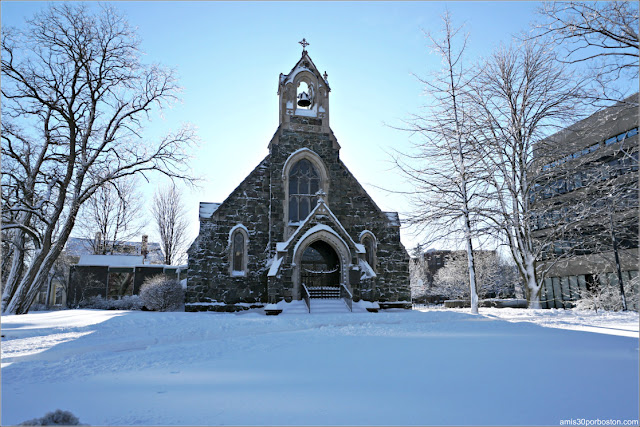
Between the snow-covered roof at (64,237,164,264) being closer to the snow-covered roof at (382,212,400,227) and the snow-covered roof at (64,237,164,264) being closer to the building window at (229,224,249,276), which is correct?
the building window at (229,224,249,276)

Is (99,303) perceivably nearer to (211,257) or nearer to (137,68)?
(211,257)

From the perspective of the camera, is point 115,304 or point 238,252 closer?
point 238,252

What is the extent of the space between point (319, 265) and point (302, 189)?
161 inches

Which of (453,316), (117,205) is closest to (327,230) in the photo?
(453,316)

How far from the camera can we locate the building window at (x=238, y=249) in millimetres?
19094

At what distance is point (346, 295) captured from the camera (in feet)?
58.4

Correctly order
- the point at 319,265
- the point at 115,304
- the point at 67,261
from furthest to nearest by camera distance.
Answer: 1. the point at 67,261
2. the point at 115,304
3. the point at 319,265

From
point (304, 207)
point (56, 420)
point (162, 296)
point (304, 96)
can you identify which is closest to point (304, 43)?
point (304, 96)

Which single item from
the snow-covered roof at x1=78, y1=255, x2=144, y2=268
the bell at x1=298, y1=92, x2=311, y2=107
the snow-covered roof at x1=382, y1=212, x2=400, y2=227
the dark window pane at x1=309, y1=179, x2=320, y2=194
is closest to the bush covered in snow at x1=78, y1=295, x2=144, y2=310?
the snow-covered roof at x1=78, y1=255, x2=144, y2=268

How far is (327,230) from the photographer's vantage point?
1842 centimetres

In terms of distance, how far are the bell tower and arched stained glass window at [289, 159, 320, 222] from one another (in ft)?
7.65

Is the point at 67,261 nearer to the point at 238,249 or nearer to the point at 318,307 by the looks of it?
the point at 238,249

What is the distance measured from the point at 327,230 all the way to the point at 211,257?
568 cm

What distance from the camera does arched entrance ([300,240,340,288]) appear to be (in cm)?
1984
